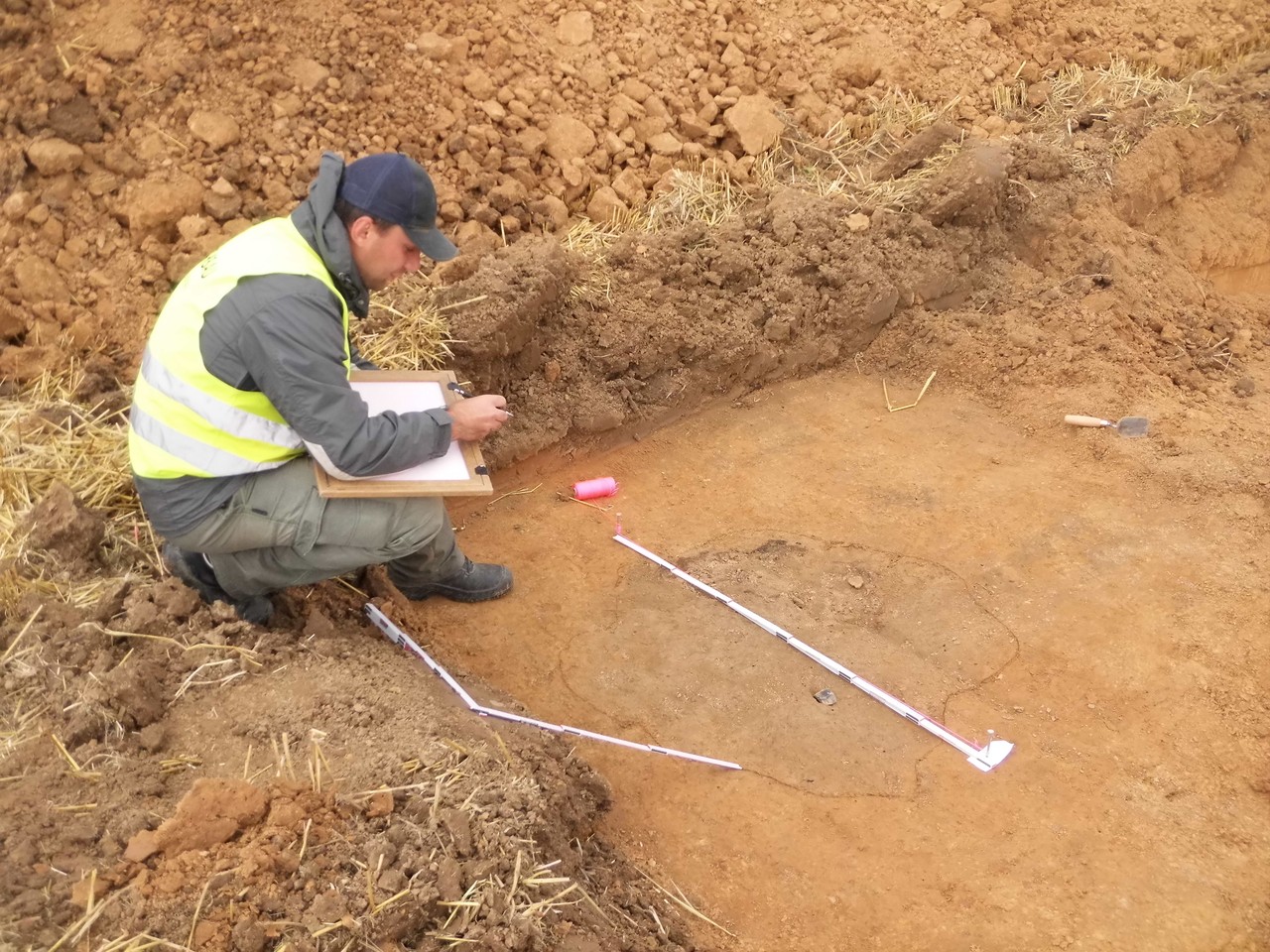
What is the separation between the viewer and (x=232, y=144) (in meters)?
5.48

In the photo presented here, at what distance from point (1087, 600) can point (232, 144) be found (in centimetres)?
497

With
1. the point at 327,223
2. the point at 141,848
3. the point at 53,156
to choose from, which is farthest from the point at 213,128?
the point at 141,848

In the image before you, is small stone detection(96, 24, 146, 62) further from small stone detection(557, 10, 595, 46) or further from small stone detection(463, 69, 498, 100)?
small stone detection(557, 10, 595, 46)

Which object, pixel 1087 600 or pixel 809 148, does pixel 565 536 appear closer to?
pixel 1087 600

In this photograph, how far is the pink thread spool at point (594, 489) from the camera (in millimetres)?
5078

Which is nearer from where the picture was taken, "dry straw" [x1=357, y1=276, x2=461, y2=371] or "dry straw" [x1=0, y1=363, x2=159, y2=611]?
"dry straw" [x1=0, y1=363, x2=159, y2=611]

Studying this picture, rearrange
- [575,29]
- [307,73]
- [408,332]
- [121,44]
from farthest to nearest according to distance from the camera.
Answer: [575,29] < [307,73] < [121,44] < [408,332]

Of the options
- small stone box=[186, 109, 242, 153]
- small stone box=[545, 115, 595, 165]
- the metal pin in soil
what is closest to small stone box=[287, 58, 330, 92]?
small stone box=[186, 109, 242, 153]

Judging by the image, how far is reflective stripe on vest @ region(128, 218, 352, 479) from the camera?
3.21 m

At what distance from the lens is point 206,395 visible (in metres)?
3.25

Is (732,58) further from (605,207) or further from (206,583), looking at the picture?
(206,583)

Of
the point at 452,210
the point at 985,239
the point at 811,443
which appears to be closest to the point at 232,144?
the point at 452,210

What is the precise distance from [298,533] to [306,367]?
691 millimetres

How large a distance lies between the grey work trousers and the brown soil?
199 mm
